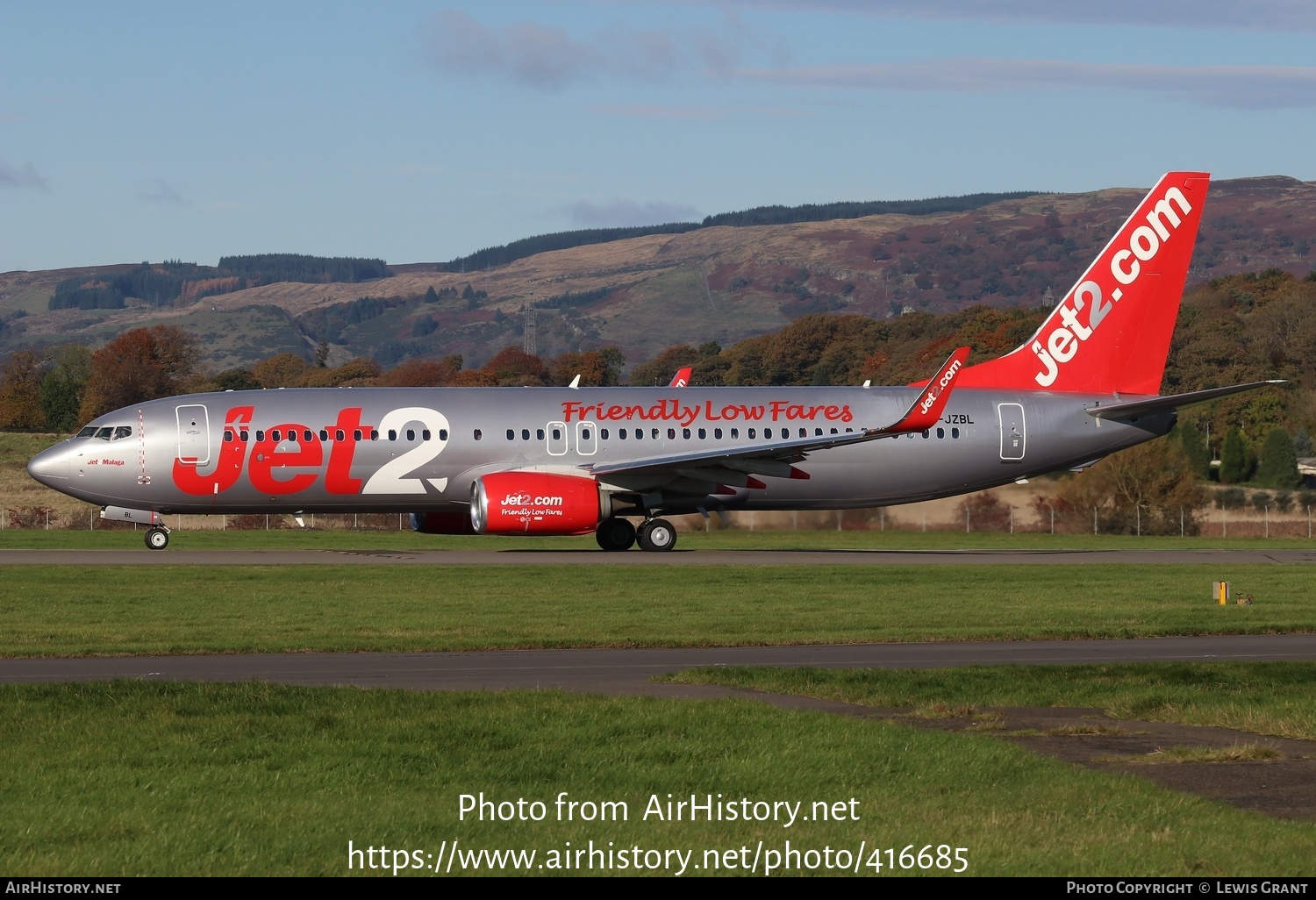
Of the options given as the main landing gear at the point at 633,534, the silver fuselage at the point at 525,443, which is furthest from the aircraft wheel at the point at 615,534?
the silver fuselage at the point at 525,443

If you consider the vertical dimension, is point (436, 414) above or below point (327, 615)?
above

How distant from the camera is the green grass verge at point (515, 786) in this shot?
351 inches

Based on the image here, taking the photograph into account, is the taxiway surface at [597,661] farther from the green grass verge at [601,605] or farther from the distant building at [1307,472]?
the distant building at [1307,472]

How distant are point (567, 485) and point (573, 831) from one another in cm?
2707

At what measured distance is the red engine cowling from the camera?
35.8 meters

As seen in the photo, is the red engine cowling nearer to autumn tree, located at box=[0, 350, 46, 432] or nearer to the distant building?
the distant building

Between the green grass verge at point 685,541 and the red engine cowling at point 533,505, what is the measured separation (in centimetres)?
321

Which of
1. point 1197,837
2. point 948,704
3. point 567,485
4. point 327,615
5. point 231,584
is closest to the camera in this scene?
point 1197,837

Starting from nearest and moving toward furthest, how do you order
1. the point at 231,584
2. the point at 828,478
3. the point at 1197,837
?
the point at 1197,837, the point at 231,584, the point at 828,478

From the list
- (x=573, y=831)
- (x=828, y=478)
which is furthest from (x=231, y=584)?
(x=573, y=831)

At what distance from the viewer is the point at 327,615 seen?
23.6 m

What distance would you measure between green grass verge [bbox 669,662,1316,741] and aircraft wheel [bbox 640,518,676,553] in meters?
21.1
